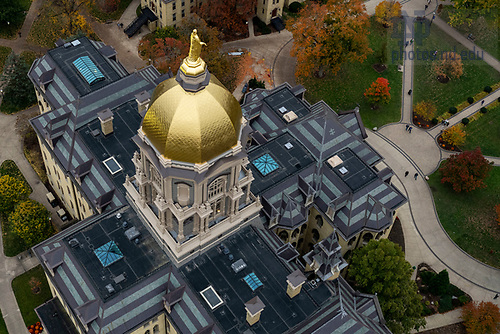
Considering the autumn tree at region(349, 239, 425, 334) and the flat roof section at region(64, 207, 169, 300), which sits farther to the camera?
the autumn tree at region(349, 239, 425, 334)

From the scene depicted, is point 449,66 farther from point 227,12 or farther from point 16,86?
point 16,86

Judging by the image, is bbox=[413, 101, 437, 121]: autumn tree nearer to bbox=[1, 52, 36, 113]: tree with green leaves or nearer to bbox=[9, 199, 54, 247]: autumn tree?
bbox=[9, 199, 54, 247]: autumn tree

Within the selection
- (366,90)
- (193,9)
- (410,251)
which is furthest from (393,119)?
(193,9)

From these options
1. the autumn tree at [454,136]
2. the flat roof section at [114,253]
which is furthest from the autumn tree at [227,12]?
the flat roof section at [114,253]

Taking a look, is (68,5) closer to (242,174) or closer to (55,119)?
(55,119)

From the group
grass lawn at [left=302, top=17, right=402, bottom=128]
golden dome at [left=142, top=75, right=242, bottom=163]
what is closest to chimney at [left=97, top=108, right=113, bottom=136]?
golden dome at [left=142, top=75, right=242, bottom=163]

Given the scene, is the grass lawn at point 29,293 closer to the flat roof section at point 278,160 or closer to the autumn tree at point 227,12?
the flat roof section at point 278,160
